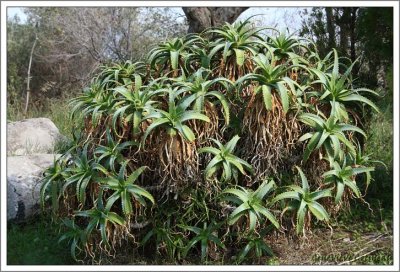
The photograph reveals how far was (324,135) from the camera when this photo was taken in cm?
392

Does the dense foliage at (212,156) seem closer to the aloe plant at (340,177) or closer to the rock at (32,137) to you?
the aloe plant at (340,177)

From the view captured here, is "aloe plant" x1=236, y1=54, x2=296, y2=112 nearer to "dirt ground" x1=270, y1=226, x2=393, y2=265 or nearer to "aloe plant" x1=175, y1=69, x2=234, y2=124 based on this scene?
"aloe plant" x1=175, y1=69, x2=234, y2=124

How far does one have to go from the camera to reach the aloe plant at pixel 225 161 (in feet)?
12.5

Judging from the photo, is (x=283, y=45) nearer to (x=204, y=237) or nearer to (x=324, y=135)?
(x=324, y=135)

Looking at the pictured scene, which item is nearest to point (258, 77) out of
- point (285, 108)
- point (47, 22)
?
point (285, 108)

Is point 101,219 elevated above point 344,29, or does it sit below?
below

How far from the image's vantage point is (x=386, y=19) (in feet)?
15.9

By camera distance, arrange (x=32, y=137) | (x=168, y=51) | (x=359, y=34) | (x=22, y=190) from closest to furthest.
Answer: (x=168, y=51)
(x=22, y=190)
(x=359, y=34)
(x=32, y=137)

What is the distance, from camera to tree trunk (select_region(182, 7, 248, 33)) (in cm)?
748

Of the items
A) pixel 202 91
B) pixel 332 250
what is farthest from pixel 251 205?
pixel 332 250

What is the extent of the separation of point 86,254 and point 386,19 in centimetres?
308

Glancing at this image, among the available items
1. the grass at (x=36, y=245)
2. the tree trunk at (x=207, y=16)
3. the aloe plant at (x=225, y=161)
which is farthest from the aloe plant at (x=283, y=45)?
the tree trunk at (x=207, y=16)

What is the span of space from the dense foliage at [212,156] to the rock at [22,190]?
37.5 inches

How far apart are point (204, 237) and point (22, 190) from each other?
201 cm
